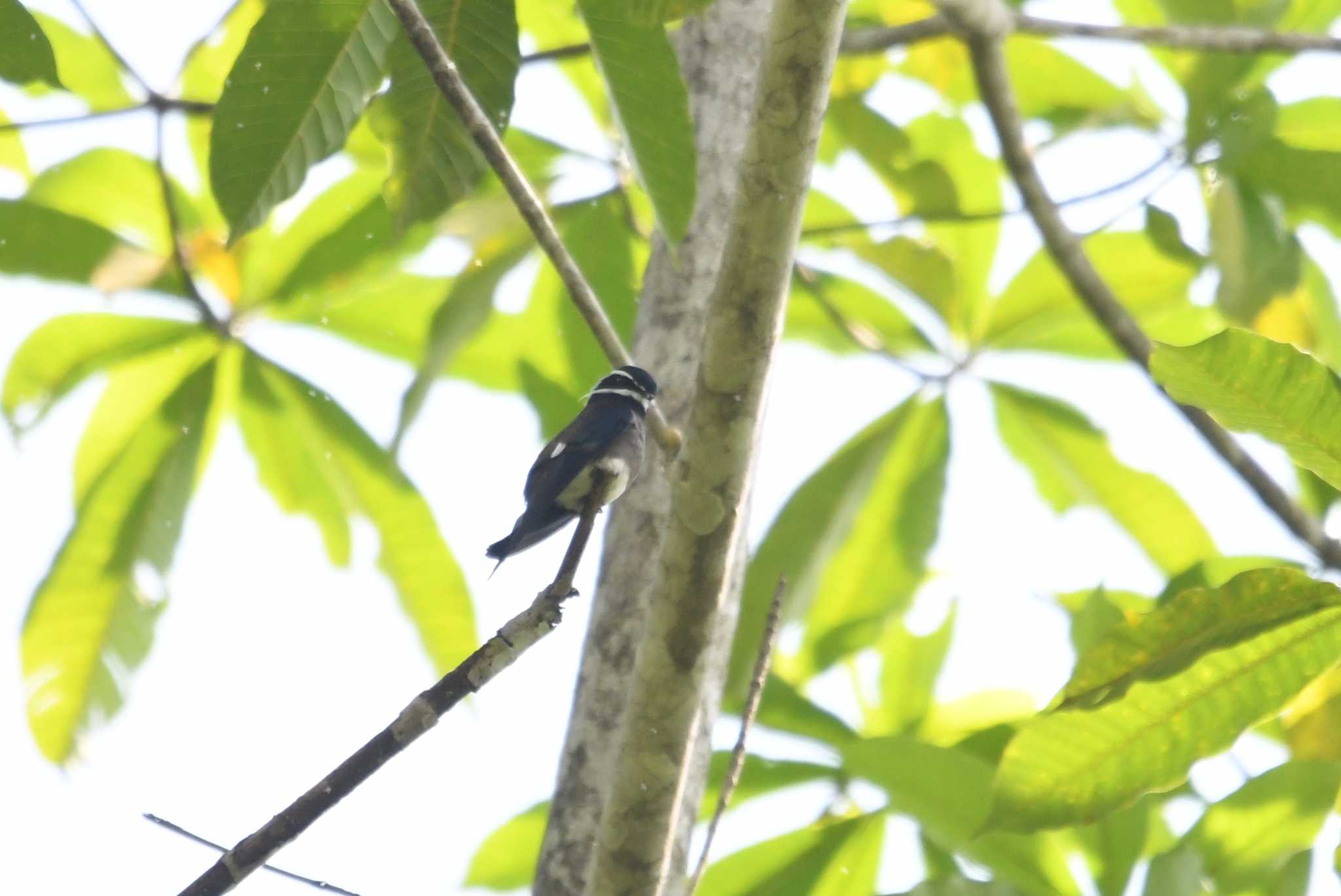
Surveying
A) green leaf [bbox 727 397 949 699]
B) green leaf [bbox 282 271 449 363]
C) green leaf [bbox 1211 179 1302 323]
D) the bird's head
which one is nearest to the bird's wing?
the bird's head

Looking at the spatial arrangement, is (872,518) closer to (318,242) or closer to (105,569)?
(318,242)

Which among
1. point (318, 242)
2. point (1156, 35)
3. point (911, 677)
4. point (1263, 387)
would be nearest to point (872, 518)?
point (911, 677)

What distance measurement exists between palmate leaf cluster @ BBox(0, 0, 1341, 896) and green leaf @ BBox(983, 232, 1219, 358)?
0.01m

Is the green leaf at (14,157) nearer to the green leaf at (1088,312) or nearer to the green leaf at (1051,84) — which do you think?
the green leaf at (1051,84)

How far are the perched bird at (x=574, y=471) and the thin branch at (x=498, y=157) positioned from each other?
0.52 feet

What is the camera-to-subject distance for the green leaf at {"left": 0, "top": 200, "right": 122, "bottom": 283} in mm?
3617

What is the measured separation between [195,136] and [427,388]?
1.21 meters

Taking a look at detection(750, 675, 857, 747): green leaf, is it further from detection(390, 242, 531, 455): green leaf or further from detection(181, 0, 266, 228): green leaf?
detection(181, 0, 266, 228): green leaf

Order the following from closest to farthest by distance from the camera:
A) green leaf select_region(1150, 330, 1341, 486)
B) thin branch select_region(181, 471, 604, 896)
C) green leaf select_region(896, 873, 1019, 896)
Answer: thin branch select_region(181, 471, 604, 896) < green leaf select_region(1150, 330, 1341, 486) < green leaf select_region(896, 873, 1019, 896)

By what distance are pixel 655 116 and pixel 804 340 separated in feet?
7.81

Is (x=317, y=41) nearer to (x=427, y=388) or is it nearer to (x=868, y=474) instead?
(x=427, y=388)

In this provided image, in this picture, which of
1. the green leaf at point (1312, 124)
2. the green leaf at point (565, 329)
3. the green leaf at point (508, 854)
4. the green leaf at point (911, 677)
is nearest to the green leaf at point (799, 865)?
the green leaf at point (508, 854)

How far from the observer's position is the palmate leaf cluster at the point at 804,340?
2.72m

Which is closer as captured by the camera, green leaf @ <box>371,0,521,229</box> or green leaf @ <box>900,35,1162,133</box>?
green leaf @ <box>371,0,521,229</box>
